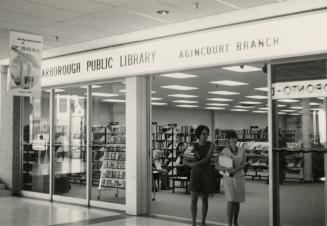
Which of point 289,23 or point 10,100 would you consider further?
point 10,100

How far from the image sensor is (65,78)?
361 inches

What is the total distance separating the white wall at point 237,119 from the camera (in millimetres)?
27848

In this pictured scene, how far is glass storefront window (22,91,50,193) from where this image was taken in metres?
10.4

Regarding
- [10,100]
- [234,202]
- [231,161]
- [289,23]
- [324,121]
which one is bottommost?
[234,202]

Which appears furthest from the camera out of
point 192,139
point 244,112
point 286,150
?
point 244,112

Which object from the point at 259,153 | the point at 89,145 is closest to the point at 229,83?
the point at 259,153

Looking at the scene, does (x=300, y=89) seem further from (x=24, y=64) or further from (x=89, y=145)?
(x=89, y=145)

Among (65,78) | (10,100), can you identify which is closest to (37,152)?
(10,100)

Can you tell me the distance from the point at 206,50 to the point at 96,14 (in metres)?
1.76

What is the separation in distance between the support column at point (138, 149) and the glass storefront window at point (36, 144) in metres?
3.03

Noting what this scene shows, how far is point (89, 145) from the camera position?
8.89 m

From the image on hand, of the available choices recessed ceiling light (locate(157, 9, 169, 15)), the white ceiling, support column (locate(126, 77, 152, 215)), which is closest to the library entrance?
support column (locate(126, 77, 152, 215))

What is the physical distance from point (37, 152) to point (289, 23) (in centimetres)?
688

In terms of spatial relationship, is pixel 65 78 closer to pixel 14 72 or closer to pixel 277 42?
pixel 14 72
